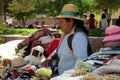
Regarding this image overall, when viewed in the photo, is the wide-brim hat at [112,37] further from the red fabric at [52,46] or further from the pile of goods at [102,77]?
the red fabric at [52,46]

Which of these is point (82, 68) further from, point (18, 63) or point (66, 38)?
point (18, 63)

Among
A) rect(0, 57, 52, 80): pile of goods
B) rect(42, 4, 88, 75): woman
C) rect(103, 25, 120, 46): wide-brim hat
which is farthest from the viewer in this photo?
rect(0, 57, 52, 80): pile of goods

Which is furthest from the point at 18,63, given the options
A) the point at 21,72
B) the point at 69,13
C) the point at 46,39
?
the point at 46,39

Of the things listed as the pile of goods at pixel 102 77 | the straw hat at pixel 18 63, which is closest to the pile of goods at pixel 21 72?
the straw hat at pixel 18 63

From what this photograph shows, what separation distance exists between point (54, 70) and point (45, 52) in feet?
6.03

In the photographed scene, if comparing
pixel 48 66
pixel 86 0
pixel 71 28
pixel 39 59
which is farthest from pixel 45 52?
pixel 86 0

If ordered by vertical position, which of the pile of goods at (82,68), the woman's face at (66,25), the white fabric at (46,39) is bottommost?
the white fabric at (46,39)

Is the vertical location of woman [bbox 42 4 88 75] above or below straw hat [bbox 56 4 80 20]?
below

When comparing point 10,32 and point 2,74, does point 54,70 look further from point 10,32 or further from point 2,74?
point 10,32

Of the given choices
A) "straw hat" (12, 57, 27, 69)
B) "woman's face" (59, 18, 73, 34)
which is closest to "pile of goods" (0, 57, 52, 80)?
"straw hat" (12, 57, 27, 69)

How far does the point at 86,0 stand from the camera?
5066 cm

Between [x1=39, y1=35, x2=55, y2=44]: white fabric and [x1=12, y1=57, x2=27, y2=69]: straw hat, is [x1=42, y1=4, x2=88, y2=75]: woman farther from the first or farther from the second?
[x1=39, y1=35, x2=55, y2=44]: white fabric

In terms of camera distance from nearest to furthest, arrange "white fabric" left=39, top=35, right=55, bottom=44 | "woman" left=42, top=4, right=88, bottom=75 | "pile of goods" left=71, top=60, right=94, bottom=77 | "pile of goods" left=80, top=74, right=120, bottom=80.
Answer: "pile of goods" left=80, top=74, right=120, bottom=80 < "pile of goods" left=71, top=60, right=94, bottom=77 < "woman" left=42, top=4, right=88, bottom=75 < "white fabric" left=39, top=35, right=55, bottom=44

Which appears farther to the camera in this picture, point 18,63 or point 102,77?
point 18,63
